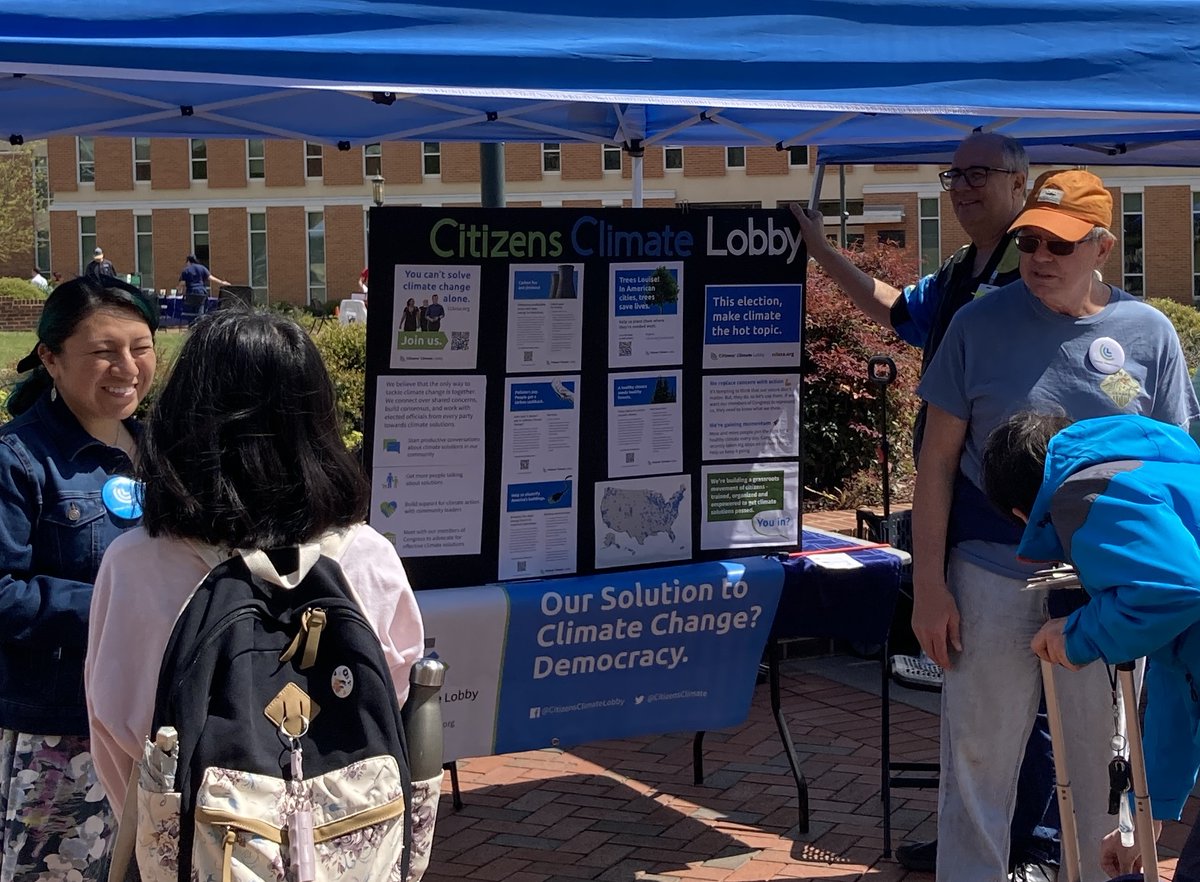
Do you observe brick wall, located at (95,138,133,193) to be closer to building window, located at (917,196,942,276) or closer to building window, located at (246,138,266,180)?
building window, located at (246,138,266,180)

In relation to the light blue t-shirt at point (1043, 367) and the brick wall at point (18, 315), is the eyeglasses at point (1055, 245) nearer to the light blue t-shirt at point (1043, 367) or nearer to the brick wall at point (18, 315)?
the light blue t-shirt at point (1043, 367)

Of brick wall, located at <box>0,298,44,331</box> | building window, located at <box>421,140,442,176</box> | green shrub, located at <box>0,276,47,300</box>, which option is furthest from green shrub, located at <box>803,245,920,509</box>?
building window, located at <box>421,140,442,176</box>

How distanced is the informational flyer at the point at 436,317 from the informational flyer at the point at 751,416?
2.75ft

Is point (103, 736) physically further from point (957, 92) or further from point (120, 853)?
point (957, 92)

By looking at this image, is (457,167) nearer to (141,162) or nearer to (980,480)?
(141,162)

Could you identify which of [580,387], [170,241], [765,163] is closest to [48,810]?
[580,387]

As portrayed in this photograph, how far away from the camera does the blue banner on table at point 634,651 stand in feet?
14.0

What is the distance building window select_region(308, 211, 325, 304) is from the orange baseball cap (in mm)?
51083

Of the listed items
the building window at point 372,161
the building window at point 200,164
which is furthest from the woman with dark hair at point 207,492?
the building window at point 200,164

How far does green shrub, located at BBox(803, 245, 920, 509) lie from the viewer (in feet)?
28.8

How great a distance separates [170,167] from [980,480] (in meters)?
53.9

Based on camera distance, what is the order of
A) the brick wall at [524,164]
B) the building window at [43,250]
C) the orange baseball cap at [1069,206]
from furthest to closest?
the building window at [43,250]
the brick wall at [524,164]
the orange baseball cap at [1069,206]

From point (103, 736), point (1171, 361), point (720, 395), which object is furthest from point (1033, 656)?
point (103, 736)

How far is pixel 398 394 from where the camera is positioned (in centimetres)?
410
